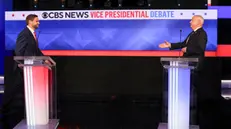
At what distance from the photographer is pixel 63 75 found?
6195 millimetres

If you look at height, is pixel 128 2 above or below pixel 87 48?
above

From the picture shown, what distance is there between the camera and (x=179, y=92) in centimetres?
418

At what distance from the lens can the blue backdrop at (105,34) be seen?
626 centimetres

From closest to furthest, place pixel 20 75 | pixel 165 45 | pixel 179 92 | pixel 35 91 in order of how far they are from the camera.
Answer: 1. pixel 179 92
2. pixel 35 91
3. pixel 20 75
4. pixel 165 45

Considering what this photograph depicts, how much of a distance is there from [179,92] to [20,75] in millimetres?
2329

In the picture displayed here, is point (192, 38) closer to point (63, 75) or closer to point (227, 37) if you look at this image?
point (227, 37)

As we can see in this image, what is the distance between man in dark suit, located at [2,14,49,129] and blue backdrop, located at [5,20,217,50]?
0.87 metres

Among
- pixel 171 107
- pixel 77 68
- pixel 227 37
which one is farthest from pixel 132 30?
pixel 171 107

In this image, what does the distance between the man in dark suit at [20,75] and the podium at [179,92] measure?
2.00m

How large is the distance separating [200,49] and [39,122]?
2248 mm

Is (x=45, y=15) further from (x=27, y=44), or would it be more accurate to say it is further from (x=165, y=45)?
(x=165, y=45)

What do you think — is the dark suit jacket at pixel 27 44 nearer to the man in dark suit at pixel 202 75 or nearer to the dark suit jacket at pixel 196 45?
the man in dark suit at pixel 202 75

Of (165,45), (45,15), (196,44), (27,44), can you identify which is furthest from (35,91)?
(45,15)

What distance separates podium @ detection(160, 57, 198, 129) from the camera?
4172 millimetres
